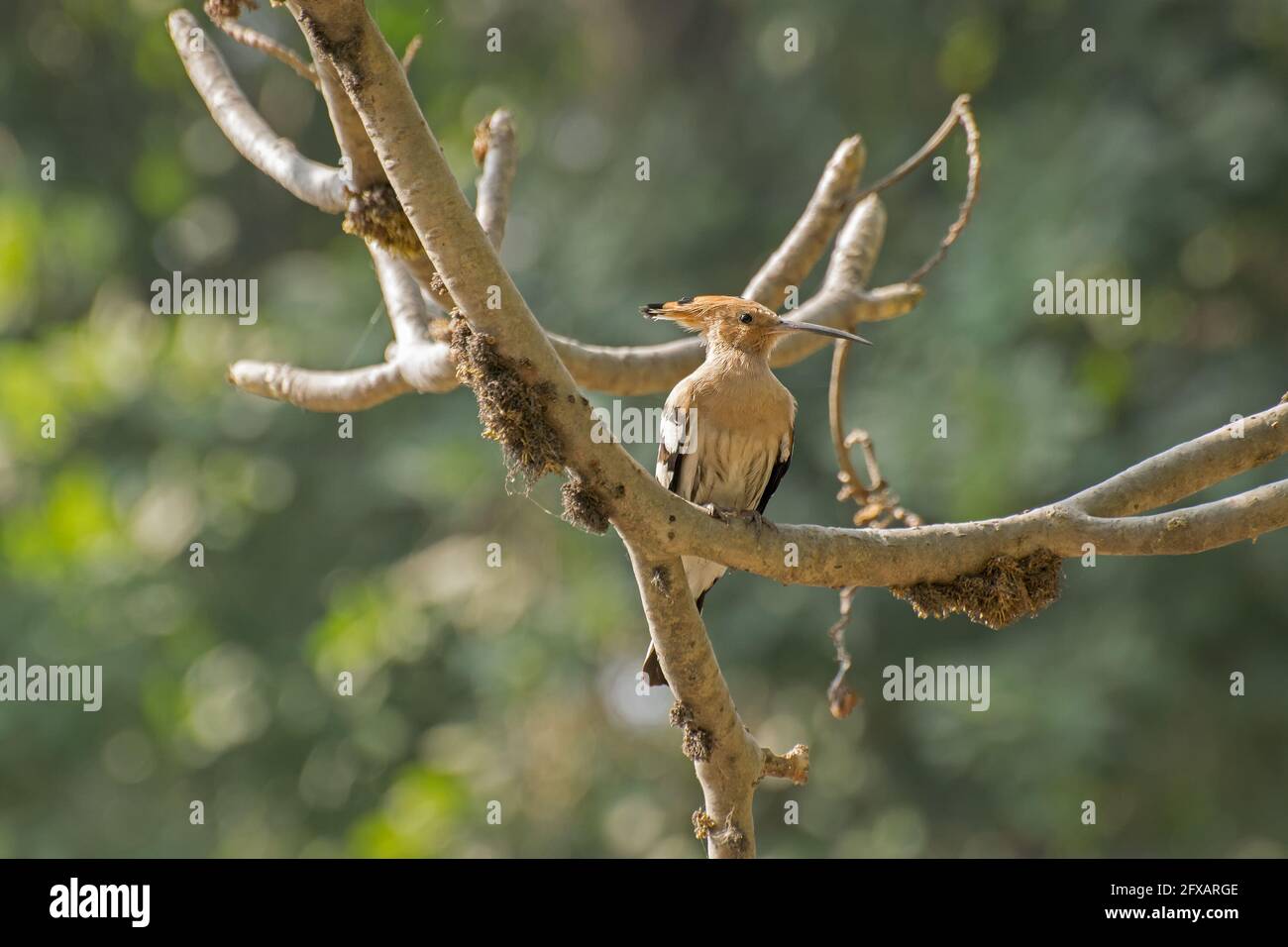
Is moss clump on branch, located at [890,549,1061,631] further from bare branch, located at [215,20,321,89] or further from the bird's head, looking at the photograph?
bare branch, located at [215,20,321,89]

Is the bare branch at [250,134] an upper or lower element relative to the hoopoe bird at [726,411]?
upper

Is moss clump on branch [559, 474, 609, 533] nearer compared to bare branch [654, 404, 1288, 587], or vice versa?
moss clump on branch [559, 474, 609, 533]

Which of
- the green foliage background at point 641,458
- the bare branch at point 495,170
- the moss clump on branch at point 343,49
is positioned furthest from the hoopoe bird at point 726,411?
the green foliage background at point 641,458

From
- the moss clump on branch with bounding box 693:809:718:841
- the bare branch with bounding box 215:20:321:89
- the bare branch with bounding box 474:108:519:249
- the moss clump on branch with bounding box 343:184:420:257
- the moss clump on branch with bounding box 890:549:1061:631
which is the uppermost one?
the bare branch with bounding box 215:20:321:89

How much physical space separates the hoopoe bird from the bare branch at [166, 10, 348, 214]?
109 cm

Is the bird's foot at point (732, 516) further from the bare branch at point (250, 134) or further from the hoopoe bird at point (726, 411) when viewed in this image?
the bare branch at point (250, 134)

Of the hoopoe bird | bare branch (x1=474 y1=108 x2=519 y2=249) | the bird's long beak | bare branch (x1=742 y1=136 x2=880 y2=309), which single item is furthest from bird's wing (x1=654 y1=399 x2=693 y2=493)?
bare branch (x1=474 y1=108 x2=519 y2=249)

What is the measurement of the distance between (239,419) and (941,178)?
5197mm

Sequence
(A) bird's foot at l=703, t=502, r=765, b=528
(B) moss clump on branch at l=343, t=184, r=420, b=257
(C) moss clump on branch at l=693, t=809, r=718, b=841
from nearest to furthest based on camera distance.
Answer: (A) bird's foot at l=703, t=502, r=765, b=528, (C) moss clump on branch at l=693, t=809, r=718, b=841, (B) moss clump on branch at l=343, t=184, r=420, b=257

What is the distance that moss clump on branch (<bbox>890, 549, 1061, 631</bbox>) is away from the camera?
332 cm

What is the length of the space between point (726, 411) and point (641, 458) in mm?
3975

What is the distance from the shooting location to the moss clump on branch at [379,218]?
3.81 m

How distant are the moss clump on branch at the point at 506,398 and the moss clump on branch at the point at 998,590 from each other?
934mm

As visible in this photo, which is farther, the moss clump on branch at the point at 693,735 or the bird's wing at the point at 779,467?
the bird's wing at the point at 779,467
